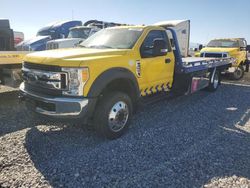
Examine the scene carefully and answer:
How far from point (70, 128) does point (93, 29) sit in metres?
7.64

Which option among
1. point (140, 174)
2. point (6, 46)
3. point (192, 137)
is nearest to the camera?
point (140, 174)

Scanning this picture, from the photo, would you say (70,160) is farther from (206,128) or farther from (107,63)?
(206,128)

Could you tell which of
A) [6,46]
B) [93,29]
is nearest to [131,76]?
[6,46]

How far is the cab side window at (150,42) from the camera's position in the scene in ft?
17.8

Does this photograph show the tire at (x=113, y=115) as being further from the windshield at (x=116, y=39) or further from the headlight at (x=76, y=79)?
the windshield at (x=116, y=39)

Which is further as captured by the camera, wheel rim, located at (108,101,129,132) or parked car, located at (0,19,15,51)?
parked car, located at (0,19,15,51)

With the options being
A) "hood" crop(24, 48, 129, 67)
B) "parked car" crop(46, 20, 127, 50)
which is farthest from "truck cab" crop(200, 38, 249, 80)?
"hood" crop(24, 48, 129, 67)

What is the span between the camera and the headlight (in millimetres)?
4160

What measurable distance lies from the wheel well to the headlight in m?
0.63

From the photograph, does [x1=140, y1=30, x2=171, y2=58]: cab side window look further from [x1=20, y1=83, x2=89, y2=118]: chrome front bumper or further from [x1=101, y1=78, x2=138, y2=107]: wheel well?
[x1=20, y1=83, x2=89, y2=118]: chrome front bumper

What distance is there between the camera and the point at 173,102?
7637mm

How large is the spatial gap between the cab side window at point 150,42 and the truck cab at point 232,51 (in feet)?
22.1

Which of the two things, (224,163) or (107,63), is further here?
(107,63)

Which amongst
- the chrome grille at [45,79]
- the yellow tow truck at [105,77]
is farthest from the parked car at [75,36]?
the chrome grille at [45,79]
